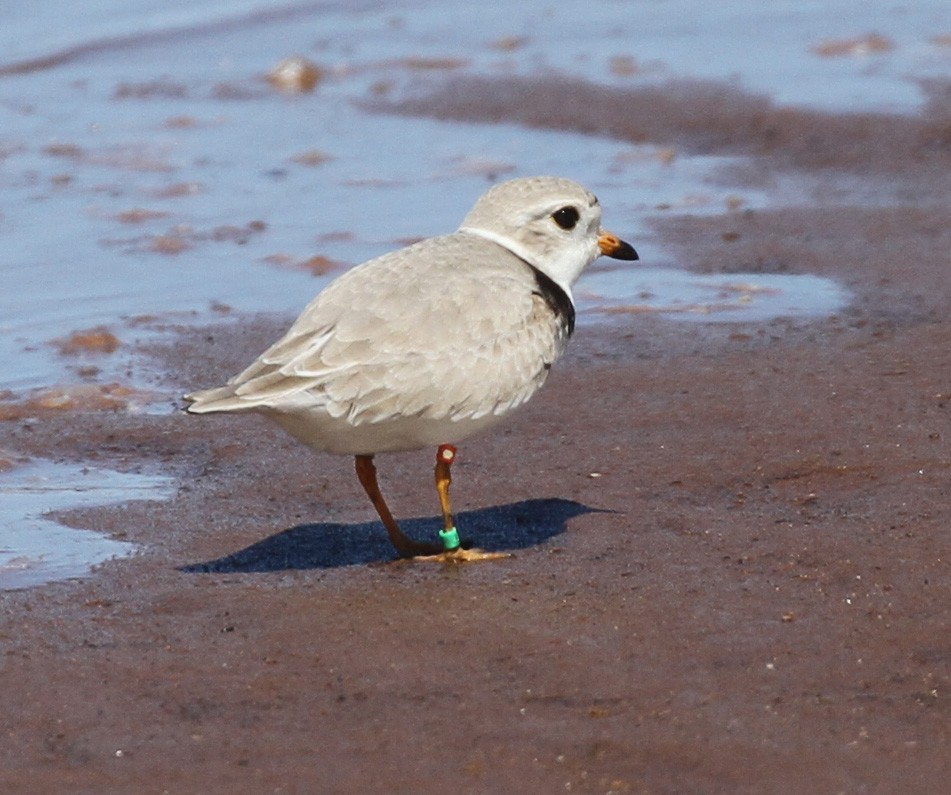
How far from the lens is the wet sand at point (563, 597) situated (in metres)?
3.90

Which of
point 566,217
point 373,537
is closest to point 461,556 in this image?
point 373,537

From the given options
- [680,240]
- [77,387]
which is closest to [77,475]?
[77,387]

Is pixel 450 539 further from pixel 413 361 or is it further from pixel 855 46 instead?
pixel 855 46

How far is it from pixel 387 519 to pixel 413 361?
577 millimetres

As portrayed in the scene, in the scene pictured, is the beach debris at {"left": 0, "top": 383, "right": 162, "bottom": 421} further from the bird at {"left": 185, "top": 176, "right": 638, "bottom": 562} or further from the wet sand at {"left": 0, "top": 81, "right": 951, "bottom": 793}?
the bird at {"left": 185, "top": 176, "right": 638, "bottom": 562}

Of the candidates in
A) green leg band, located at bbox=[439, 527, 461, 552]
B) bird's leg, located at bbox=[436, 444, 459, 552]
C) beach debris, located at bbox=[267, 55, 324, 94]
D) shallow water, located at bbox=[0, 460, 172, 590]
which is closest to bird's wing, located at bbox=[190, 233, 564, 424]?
bird's leg, located at bbox=[436, 444, 459, 552]

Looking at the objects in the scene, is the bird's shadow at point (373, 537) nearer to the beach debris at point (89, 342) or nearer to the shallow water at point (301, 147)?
the shallow water at point (301, 147)

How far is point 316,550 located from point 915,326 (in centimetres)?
324

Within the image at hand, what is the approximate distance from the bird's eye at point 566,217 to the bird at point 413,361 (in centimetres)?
22

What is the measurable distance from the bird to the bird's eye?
0.73 feet

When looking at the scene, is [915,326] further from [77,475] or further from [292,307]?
[77,475]

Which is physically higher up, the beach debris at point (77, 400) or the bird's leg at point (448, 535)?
the bird's leg at point (448, 535)

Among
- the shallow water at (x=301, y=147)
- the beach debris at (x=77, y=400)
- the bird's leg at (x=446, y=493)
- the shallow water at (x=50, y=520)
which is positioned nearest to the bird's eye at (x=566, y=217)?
the bird's leg at (x=446, y=493)

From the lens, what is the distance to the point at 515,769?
3.79m
